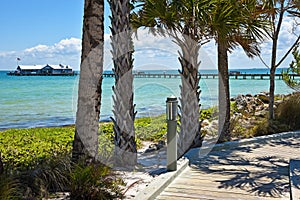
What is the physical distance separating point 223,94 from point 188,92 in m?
2.00

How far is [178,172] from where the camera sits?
15.8 ft

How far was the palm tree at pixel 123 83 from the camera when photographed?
5.37 m

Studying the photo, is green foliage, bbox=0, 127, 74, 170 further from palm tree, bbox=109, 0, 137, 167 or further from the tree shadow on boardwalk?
the tree shadow on boardwalk

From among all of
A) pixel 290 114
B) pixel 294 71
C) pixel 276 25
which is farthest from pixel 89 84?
pixel 294 71

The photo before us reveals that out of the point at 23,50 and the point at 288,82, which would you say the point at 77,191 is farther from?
the point at 23,50

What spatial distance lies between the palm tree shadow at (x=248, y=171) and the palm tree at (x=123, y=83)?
1.10 metres

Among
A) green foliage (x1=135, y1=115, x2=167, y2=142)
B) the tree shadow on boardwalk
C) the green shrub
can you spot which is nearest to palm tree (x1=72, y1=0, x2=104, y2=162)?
the tree shadow on boardwalk

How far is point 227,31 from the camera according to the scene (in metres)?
6.11

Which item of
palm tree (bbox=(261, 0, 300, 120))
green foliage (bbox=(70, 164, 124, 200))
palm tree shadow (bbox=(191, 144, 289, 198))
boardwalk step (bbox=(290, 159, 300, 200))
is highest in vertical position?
palm tree (bbox=(261, 0, 300, 120))

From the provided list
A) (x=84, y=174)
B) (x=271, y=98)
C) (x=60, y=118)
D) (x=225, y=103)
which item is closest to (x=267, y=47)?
(x=271, y=98)

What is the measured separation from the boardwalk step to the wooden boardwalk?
0.30ft

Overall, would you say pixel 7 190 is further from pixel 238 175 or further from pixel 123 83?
pixel 238 175

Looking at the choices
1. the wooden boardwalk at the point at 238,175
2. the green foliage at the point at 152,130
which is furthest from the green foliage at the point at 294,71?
the wooden boardwalk at the point at 238,175

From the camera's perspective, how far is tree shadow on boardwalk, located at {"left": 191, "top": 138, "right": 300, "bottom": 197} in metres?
4.29
